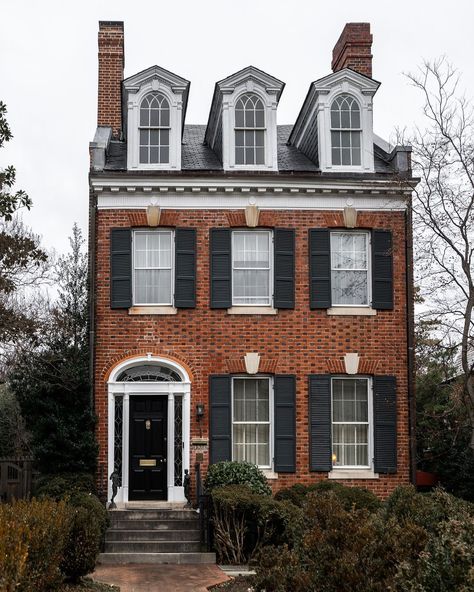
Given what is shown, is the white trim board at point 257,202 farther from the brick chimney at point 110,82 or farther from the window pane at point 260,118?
the brick chimney at point 110,82

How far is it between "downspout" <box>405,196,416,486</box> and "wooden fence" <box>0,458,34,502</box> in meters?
8.40

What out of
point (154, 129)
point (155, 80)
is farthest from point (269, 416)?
point (155, 80)

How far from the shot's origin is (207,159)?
21.3 meters

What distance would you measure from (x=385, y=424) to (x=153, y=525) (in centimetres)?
547

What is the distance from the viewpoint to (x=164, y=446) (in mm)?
19812

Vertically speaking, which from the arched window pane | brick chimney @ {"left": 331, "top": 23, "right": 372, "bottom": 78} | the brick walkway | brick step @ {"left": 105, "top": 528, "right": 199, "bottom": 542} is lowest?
the brick walkway

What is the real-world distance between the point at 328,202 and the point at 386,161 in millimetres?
2076

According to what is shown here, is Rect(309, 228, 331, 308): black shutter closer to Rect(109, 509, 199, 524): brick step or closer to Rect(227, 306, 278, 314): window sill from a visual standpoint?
Rect(227, 306, 278, 314): window sill

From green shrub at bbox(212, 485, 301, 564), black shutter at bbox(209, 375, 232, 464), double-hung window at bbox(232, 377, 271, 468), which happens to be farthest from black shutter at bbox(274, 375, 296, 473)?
green shrub at bbox(212, 485, 301, 564)

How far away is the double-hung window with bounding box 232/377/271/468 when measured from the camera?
65.2ft

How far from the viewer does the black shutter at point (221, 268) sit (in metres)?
19.9

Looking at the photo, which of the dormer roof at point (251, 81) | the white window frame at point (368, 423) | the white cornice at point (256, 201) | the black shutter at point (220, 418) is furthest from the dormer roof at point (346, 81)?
the black shutter at point (220, 418)

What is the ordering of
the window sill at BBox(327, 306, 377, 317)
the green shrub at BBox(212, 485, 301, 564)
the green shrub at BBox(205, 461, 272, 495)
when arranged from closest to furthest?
1. the green shrub at BBox(212, 485, 301, 564)
2. the green shrub at BBox(205, 461, 272, 495)
3. the window sill at BBox(327, 306, 377, 317)

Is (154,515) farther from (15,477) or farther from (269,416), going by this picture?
(15,477)
